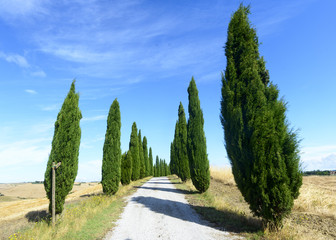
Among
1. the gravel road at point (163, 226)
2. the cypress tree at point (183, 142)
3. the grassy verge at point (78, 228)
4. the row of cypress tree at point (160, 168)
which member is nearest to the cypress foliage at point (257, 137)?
the gravel road at point (163, 226)

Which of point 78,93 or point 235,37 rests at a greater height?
point 235,37

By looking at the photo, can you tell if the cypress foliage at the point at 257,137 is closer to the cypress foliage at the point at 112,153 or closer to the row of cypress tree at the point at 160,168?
the cypress foliage at the point at 112,153

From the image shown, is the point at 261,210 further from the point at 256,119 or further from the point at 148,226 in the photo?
the point at 148,226

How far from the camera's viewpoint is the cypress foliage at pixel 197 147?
49.7 feet

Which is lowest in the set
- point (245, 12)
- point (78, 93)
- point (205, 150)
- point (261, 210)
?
point (261, 210)

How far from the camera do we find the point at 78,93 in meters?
10.4

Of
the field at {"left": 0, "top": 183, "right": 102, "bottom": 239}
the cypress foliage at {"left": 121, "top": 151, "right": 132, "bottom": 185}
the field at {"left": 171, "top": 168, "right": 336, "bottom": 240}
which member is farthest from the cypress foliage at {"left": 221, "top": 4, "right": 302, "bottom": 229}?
the cypress foliage at {"left": 121, "top": 151, "right": 132, "bottom": 185}

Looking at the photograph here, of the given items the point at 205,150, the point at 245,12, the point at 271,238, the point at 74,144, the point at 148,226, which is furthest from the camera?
the point at 205,150

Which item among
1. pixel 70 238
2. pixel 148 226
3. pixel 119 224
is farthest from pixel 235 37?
pixel 70 238

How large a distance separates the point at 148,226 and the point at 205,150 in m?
9.82

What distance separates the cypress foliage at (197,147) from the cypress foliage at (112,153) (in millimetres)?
6150

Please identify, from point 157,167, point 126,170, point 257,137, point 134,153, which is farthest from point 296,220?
point 157,167

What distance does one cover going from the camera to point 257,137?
6.75 metres

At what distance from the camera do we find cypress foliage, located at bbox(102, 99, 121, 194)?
1548 cm
